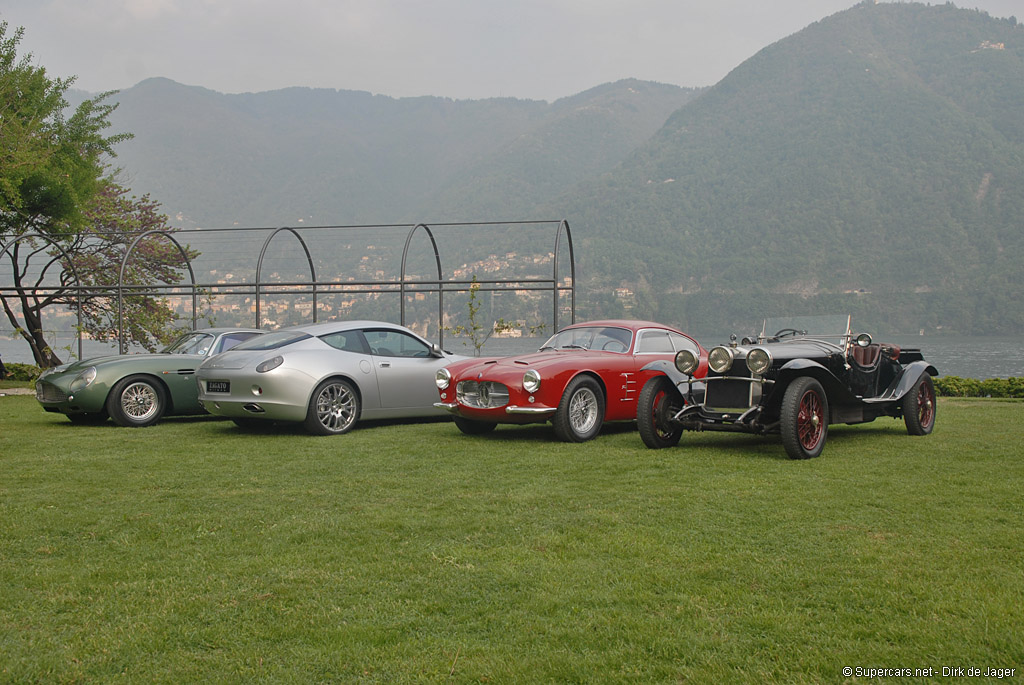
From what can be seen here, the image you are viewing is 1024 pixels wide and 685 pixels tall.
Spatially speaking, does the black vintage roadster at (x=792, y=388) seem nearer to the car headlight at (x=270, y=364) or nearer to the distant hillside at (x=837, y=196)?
the car headlight at (x=270, y=364)

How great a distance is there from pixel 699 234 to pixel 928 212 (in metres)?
22.7

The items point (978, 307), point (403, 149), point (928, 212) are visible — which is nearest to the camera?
point (978, 307)

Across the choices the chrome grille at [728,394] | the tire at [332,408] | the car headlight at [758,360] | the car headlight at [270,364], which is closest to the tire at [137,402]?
the car headlight at [270,364]

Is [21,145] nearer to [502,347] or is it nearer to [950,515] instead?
[502,347]


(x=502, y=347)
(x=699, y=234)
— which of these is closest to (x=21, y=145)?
(x=502, y=347)

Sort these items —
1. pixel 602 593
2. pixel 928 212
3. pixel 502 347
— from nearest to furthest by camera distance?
pixel 602 593 < pixel 502 347 < pixel 928 212

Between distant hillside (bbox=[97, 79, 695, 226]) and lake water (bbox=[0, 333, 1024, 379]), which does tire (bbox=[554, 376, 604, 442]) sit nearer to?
lake water (bbox=[0, 333, 1024, 379])

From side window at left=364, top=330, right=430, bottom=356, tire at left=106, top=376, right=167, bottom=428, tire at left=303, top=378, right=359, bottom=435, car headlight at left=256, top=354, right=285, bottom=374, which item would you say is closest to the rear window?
car headlight at left=256, top=354, right=285, bottom=374

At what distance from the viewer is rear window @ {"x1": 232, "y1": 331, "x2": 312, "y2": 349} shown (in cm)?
1038

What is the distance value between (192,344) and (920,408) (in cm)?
939

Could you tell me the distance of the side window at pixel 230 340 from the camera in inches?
468

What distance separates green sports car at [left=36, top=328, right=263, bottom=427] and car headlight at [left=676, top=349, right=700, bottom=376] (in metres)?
6.42

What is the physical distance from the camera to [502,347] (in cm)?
1814

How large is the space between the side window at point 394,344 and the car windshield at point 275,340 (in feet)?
2.71
